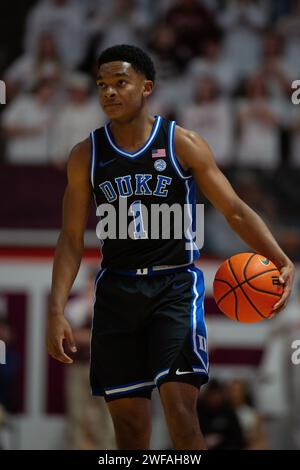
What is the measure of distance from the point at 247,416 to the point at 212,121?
3440mm

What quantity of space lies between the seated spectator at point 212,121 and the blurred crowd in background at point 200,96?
0.04 feet

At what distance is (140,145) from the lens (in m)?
6.11

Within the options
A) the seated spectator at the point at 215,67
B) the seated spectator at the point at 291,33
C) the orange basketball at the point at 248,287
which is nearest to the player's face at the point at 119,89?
the orange basketball at the point at 248,287

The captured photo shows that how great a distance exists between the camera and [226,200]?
607cm

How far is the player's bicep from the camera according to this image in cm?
612

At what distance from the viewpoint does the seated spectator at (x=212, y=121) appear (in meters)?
12.0

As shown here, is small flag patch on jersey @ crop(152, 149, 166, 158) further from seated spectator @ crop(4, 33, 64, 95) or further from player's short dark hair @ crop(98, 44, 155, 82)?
seated spectator @ crop(4, 33, 64, 95)

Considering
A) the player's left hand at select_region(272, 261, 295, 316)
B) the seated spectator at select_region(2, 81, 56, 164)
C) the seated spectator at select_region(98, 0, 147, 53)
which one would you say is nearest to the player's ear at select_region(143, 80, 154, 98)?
the player's left hand at select_region(272, 261, 295, 316)

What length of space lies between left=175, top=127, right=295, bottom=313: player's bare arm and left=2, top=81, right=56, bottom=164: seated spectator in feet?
19.1

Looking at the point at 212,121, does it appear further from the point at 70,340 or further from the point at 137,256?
the point at 70,340

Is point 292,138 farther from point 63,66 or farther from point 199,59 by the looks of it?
point 63,66

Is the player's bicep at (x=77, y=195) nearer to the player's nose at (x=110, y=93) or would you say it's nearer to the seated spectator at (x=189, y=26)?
the player's nose at (x=110, y=93)
